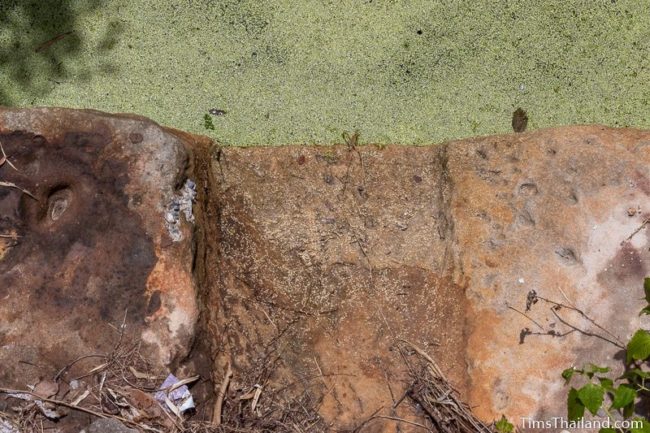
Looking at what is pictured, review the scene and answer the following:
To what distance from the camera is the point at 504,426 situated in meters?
Answer: 1.49

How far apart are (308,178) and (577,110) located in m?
0.76

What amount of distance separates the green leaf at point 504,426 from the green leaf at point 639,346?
284 millimetres

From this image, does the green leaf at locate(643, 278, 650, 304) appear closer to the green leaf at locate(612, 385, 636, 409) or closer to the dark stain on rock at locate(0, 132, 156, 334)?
the green leaf at locate(612, 385, 636, 409)

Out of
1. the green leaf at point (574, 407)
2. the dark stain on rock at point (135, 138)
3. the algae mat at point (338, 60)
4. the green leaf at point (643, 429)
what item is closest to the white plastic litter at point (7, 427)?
the dark stain on rock at point (135, 138)

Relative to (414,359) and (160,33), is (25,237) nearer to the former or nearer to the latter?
(160,33)

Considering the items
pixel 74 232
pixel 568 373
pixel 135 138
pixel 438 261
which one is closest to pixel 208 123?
pixel 135 138

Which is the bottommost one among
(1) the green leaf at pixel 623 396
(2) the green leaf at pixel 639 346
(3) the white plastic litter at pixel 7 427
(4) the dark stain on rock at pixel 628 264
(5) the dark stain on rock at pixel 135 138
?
(3) the white plastic litter at pixel 7 427

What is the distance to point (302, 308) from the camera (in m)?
1.63

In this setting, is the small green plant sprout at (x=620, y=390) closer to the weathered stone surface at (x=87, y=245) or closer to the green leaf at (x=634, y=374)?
the green leaf at (x=634, y=374)

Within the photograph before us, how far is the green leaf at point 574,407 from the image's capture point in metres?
1.44

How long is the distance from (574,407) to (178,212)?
3.05ft

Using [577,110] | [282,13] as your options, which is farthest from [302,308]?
[577,110]

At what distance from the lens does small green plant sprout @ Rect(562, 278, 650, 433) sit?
4.67ft

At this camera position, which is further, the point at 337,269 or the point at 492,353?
the point at 337,269
